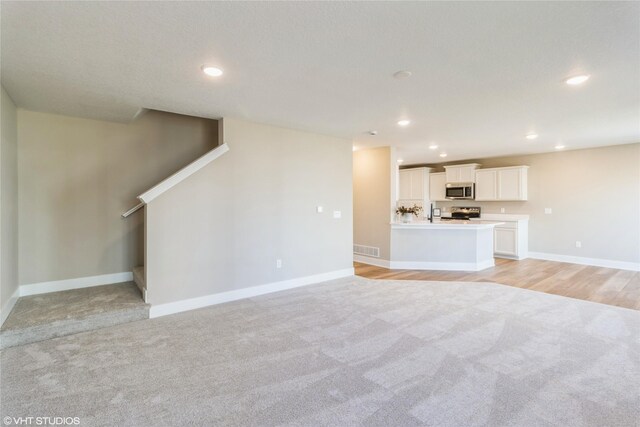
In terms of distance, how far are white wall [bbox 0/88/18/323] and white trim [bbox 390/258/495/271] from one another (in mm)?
5592

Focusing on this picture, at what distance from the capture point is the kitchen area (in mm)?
6074

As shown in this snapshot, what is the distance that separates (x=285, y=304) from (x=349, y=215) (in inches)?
87.2

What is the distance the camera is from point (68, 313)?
128 inches

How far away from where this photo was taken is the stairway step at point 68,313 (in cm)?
293

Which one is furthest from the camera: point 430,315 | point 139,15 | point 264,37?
point 430,315

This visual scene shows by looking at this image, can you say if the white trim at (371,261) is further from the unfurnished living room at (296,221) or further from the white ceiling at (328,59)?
the white ceiling at (328,59)

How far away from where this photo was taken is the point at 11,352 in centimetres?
274

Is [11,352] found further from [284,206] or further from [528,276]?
[528,276]

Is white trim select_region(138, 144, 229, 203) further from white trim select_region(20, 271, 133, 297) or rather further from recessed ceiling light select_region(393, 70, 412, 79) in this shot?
recessed ceiling light select_region(393, 70, 412, 79)

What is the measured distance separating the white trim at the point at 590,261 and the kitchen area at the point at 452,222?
1.09 feet

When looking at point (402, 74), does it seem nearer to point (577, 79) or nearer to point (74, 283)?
point (577, 79)

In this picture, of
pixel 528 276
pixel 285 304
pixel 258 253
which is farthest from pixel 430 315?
pixel 528 276

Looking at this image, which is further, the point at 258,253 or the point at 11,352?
the point at 258,253

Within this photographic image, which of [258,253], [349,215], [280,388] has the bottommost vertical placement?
[280,388]
